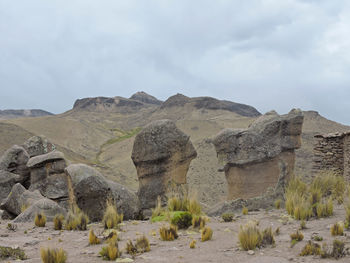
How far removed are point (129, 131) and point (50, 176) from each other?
252 ft

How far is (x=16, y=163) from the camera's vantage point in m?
17.1

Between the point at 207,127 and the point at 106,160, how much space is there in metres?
17.7

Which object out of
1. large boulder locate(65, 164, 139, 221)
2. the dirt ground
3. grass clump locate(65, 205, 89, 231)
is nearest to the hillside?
large boulder locate(65, 164, 139, 221)

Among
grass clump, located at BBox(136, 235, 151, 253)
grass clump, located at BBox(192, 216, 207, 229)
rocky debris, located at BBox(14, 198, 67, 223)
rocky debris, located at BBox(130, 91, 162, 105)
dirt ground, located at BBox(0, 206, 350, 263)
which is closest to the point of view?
dirt ground, located at BBox(0, 206, 350, 263)

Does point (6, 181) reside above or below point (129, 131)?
below

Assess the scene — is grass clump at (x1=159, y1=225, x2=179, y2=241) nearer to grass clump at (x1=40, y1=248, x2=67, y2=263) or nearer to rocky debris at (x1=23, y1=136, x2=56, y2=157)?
grass clump at (x1=40, y1=248, x2=67, y2=263)

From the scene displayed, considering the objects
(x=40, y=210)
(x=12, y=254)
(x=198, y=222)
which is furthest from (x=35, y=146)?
(x=12, y=254)

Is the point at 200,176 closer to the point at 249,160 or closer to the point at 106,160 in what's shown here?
the point at 249,160

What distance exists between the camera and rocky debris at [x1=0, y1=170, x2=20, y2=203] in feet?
53.7

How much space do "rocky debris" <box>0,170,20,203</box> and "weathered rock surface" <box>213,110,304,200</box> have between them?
9.09m

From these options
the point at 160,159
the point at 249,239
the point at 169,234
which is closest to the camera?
the point at 249,239

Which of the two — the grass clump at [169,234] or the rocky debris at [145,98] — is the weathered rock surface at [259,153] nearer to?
the grass clump at [169,234]

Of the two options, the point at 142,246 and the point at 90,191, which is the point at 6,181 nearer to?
the point at 90,191

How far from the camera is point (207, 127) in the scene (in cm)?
6281
